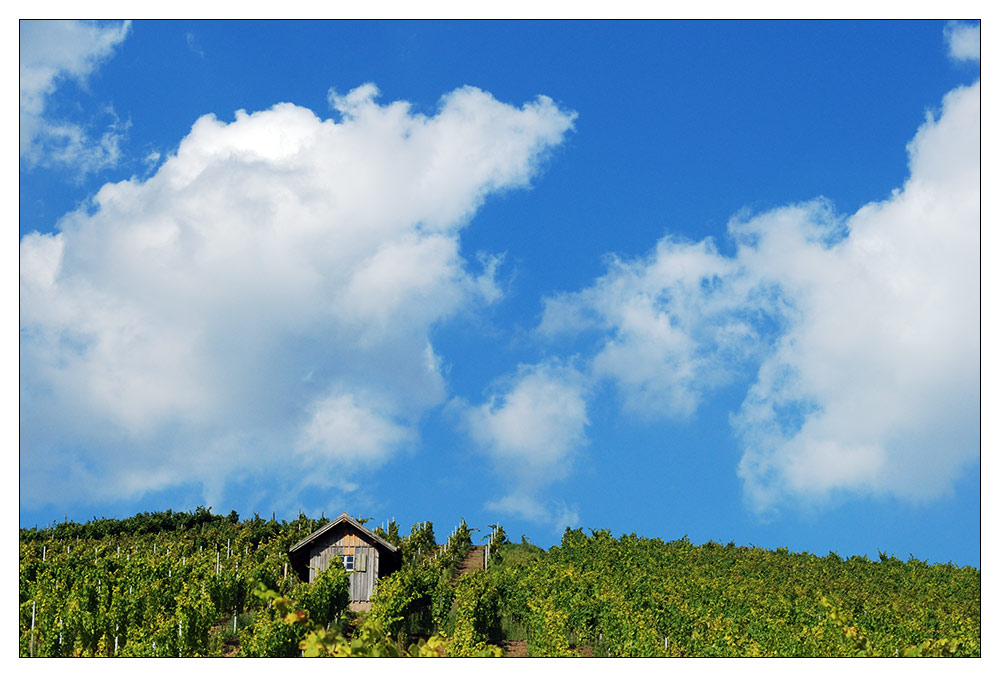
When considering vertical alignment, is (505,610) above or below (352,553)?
below

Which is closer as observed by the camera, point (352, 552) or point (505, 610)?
point (505, 610)

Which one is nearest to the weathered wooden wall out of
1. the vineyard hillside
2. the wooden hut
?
the wooden hut

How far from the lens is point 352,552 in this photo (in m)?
28.8

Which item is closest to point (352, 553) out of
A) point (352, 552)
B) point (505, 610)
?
point (352, 552)

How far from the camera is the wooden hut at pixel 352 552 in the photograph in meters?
28.5

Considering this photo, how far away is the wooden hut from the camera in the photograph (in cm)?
2855

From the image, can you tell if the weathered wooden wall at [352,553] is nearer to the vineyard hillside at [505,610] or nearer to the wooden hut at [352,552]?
the wooden hut at [352,552]

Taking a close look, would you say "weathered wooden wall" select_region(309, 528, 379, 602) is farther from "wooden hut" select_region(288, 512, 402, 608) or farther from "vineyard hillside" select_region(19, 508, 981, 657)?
"vineyard hillside" select_region(19, 508, 981, 657)

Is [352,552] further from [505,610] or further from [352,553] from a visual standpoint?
[505,610]

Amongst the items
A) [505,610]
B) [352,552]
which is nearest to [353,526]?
[352,552]
